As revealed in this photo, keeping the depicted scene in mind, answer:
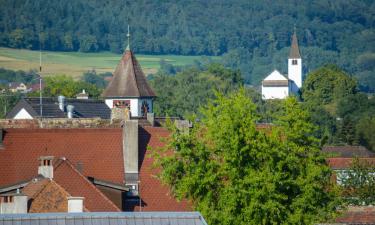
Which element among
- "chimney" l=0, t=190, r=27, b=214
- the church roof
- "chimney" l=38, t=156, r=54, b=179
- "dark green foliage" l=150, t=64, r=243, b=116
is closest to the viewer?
"chimney" l=0, t=190, r=27, b=214

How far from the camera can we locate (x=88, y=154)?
4334 centimetres

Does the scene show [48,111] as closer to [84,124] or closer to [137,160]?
[84,124]

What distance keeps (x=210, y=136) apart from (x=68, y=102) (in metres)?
39.3

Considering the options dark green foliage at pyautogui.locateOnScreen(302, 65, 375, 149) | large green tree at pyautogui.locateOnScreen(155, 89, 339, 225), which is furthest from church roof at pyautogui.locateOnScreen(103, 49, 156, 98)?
dark green foliage at pyautogui.locateOnScreen(302, 65, 375, 149)

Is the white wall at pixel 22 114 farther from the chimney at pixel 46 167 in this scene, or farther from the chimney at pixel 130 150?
the chimney at pixel 46 167

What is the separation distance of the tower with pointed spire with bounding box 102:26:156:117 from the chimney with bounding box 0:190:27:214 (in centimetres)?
4349

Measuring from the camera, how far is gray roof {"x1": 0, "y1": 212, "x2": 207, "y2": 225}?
77.9 feet

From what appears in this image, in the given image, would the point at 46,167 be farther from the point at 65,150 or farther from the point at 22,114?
the point at 22,114

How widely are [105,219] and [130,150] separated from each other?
64.9 ft

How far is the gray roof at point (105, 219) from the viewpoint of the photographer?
23.7 m

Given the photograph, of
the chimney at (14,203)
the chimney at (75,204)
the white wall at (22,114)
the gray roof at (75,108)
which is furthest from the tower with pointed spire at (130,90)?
the chimney at (14,203)

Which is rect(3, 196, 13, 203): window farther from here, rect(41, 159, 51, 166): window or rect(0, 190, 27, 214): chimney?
rect(41, 159, 51, 166): window

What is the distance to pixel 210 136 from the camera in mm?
37531

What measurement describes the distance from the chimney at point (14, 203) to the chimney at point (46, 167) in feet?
16.2
